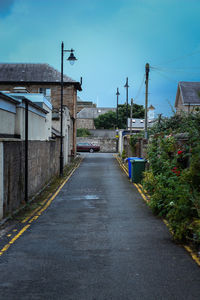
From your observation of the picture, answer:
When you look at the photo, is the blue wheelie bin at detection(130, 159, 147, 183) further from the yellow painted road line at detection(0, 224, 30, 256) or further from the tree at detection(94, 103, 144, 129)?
the tree at detection(94, 103, 144, 129)

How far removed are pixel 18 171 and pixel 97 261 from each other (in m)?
6.37

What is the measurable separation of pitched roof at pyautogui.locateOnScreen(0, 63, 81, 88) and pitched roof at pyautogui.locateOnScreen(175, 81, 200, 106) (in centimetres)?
1874

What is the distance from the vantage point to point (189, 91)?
50.7m

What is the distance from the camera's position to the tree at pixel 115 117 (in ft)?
271

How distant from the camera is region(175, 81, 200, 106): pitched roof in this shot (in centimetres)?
4838

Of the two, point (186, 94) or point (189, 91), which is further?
point (189, 91)

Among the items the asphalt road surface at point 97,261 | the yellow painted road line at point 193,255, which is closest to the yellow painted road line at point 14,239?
the asphalt road surface at point 97,261

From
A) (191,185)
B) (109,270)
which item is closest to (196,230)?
(191,185)

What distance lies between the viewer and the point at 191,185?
826 cm

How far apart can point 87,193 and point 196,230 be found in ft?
30.1

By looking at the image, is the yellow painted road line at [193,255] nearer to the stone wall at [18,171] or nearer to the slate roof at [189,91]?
the stone wall at [18,171]

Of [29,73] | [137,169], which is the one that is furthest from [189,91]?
[137,169]

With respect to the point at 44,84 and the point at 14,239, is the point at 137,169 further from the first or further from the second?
the point at 44,84

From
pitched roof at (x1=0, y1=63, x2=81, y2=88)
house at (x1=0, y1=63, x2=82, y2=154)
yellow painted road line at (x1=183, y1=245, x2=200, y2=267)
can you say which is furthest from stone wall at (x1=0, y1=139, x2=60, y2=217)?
pitched roof at (x1=0, y1=63, x2=81, y2=88)
